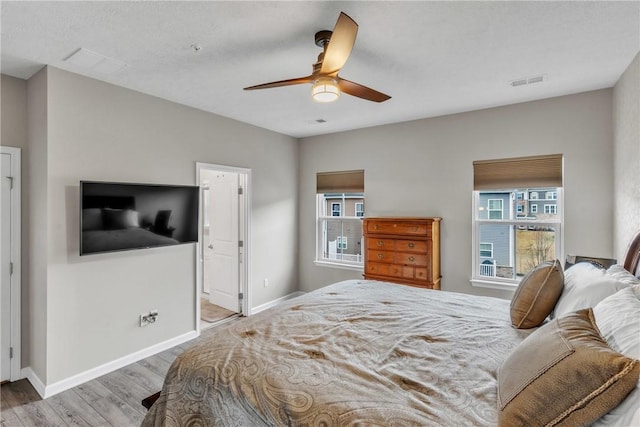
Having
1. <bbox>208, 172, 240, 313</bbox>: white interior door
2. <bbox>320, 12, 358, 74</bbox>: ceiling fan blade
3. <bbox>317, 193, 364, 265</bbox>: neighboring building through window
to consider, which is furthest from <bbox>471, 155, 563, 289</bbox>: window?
<bbox>208, 172, 240, 313</bbox>: white interior door

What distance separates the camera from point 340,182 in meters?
5.00

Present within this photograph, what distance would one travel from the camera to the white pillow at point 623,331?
0.86 meters

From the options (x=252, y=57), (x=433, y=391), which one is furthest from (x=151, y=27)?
(x=433, y=391)

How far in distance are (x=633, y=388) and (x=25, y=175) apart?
13.6 ft

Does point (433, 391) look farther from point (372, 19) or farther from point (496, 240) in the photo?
point (496, 240)

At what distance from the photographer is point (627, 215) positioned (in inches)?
105

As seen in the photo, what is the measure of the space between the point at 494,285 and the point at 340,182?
8.30ft

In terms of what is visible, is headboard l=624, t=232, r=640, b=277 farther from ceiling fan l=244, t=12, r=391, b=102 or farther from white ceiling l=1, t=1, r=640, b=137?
ceiling fan l=244, t=12, r=391, b=102

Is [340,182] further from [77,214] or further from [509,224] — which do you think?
[77,214]

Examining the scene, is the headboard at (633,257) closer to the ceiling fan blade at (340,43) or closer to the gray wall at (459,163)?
the gray wall at (459,163)

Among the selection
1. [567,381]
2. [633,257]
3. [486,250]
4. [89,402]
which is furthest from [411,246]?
[89,402]

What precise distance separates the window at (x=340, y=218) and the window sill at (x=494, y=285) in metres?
1.59

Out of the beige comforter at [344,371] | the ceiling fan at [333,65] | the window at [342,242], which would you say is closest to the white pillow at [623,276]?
the beige comforter at [344,371]

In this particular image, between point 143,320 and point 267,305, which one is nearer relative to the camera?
point 143,320
